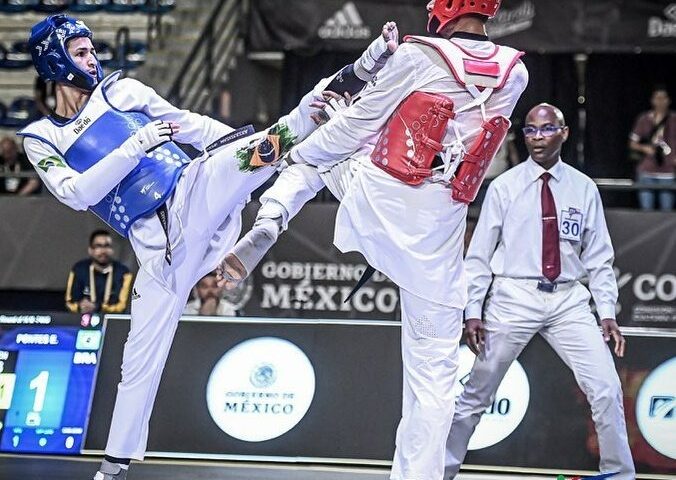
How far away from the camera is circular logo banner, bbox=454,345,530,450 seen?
25.9 feet

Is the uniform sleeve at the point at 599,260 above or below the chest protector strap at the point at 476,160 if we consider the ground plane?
below

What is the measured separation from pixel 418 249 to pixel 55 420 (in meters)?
4.01

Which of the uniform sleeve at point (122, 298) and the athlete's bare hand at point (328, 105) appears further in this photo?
the uniform sleeve at point (122, 298)

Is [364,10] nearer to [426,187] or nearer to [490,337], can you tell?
[490,337]

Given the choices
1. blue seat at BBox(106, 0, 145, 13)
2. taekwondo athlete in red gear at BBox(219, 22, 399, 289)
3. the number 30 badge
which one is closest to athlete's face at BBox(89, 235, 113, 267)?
taekwondo athlete in red gear at BBox(219, 22, 399, 289)

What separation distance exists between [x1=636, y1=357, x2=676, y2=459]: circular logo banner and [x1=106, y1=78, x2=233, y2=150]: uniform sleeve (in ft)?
11.2

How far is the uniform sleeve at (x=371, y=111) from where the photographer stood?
5.21 m

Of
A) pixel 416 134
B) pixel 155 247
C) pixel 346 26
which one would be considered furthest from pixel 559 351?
pixel 346 26

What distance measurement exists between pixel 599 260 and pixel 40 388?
4.04m

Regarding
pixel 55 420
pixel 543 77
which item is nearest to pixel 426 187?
pixel 55 420

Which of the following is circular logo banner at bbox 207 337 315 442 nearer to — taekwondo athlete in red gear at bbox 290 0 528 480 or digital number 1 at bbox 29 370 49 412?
digital number 1 at bbox 29 370 49 412

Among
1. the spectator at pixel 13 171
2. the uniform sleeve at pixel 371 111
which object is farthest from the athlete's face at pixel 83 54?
the spectator at pixel 13 171

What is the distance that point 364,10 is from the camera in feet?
44.2

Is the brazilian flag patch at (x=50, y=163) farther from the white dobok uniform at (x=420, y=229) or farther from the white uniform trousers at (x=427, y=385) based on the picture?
the white uniform trousers at (x=427, y=385)
